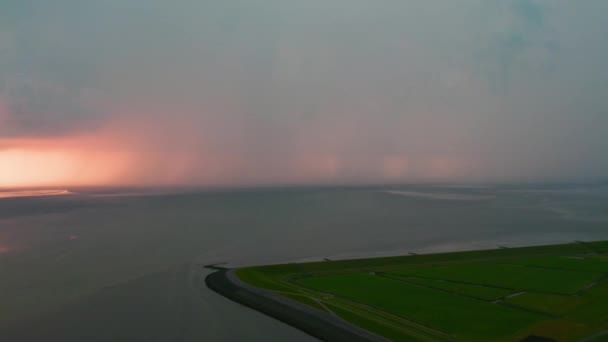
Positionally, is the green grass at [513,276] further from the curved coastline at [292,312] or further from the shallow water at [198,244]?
the curved coastline at [292,312]

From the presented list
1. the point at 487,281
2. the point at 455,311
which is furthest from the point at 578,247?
the point at 455,311

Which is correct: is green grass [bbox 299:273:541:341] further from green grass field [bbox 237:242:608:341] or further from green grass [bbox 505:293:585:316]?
green grass [bbox 505:293:585:316]

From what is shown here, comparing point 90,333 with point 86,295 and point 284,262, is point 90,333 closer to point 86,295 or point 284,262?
point 86,295

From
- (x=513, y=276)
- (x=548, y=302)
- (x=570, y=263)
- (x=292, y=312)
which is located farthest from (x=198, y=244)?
(x=570, y=263)

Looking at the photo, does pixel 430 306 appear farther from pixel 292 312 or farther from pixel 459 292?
pixel 292 312

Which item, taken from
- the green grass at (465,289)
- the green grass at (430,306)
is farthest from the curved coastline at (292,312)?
the green grass at (465,289)

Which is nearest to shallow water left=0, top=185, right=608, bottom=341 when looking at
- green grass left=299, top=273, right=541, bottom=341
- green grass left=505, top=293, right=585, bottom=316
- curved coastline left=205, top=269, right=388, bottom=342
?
curved coastline left=205, top=269, right=388, bottom=342

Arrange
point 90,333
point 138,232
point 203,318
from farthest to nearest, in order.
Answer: point 138,232
point 203,318
point 90,333
